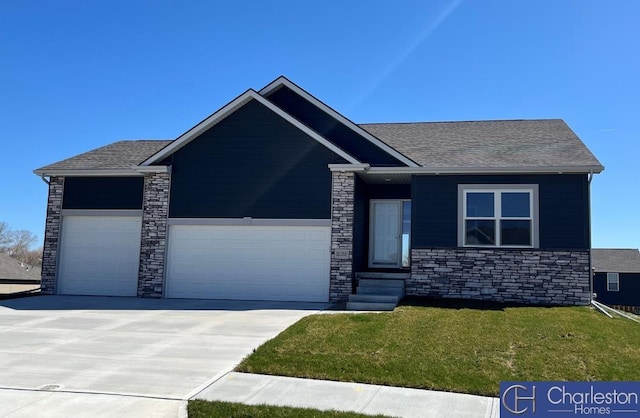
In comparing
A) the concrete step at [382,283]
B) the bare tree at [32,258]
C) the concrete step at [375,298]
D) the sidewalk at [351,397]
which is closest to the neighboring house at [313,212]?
the concrete step at [382,283]

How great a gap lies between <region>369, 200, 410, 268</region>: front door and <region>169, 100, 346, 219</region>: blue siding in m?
2.64

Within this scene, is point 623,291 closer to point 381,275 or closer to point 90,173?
point 381,275

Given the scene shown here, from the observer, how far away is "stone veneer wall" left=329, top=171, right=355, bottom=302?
47.4ft

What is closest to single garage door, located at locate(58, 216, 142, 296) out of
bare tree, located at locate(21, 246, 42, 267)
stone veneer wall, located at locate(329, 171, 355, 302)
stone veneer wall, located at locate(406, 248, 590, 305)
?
stone veneer wall, located at locate(329, 171, 355, 302)

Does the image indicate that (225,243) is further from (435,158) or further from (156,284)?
(435,158)

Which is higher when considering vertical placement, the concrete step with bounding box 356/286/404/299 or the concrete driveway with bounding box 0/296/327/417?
the concrete step with bounding box 356/286/404/299

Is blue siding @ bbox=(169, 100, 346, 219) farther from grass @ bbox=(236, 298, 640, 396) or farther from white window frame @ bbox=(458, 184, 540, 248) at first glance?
grass @ bbox=(236, 298, 640, 396)

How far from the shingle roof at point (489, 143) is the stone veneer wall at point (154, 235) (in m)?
7.18

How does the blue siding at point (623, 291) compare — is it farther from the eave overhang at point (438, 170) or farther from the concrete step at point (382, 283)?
the concrete step at point (382, 283)

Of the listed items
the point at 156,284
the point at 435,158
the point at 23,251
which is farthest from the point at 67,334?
the point at 23,251

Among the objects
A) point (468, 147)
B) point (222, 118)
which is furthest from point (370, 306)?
point (222, 118)

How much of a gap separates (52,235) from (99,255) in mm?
1670

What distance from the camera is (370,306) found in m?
13.0

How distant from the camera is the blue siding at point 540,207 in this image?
1394 cm
